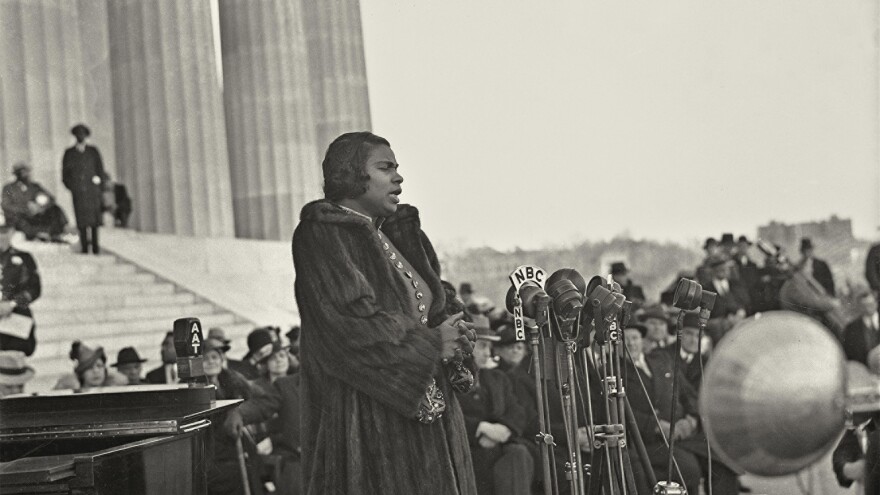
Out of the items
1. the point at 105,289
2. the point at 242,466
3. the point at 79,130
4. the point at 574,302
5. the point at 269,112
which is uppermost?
the point at 269,112

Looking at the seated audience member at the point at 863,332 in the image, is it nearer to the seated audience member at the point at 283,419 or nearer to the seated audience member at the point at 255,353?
the seated audience member at the point at 283,419

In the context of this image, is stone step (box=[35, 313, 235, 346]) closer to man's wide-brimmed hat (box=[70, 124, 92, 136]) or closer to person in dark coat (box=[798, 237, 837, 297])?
man's wide-brimmed hat (box=[70, 124, 92, 136])

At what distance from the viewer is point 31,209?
1212 centimetres

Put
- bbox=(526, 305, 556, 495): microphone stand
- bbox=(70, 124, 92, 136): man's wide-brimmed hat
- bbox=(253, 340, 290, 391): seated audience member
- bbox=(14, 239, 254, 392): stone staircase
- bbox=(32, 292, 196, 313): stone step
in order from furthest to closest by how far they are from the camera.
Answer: bbox=(70, 124, 92, 136): man's wide-brimmed hat, bbox=(32, 292, 196, 313): stone step, bbox=(14, 239, 254, 392): stone staircase, bbox=(253, 340, 290, 391): seated audience member, bbox=(526, 305, 556, 495): microphone stand

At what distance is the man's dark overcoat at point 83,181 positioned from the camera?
41.8 ft

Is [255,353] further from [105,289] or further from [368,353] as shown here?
[368,353]

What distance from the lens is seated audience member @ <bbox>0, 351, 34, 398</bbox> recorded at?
7816 mm

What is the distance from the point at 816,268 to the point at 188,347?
5757mm

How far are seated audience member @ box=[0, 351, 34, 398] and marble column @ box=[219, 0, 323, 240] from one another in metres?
5.47

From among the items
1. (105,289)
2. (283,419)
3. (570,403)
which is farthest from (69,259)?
(570,403)

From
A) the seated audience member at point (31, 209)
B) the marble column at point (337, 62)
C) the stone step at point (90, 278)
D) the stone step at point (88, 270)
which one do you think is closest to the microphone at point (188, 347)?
the marble column at point (337, 62)

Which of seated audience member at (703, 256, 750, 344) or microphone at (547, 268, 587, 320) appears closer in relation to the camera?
microphone at (547, 268, 587, 320)

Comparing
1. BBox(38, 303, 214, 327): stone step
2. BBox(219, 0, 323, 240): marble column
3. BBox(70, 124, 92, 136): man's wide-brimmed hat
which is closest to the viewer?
BBox(38, 303, 214, 327): stone step

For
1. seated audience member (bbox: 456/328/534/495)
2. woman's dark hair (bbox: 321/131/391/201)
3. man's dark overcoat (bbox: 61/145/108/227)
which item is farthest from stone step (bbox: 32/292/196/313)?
woman's dark hair (bbox: 321/131/391/201)
